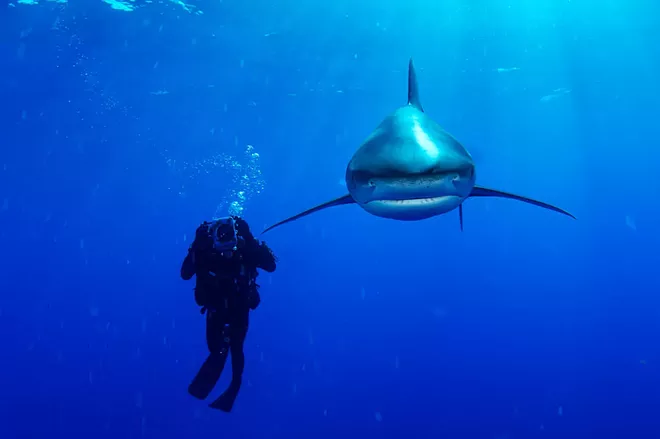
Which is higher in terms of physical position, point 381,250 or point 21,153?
point 21,153

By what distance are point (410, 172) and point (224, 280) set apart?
13.6 ft

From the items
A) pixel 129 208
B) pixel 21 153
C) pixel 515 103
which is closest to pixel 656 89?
pixel 515 103

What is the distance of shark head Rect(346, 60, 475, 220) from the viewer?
2.70 metres

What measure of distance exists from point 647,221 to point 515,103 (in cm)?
7694

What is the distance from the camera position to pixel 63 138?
105ft

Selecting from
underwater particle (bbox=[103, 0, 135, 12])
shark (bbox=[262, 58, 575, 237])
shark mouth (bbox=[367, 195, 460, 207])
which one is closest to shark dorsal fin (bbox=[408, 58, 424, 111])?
shark (bbox=[262, 58, 575, 237])

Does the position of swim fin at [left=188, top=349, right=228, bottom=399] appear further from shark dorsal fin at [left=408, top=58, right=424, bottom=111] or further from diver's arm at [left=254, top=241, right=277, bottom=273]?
shark dorsal fin at [left=408, top=58, right=424, bottom=111]

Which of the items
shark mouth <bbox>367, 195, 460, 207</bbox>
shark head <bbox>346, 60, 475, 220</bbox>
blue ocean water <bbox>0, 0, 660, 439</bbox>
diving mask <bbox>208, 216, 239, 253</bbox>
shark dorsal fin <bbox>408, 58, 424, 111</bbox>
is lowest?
blue ocean water <bbox>0, 0, 660, 439</bbox>

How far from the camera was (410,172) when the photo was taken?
2.67 meters

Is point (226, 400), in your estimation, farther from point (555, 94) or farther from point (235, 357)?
point (555, 94)

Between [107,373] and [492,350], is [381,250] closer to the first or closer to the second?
[492,350]

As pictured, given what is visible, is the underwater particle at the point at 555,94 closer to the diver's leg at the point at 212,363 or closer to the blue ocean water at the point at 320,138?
the blue ocean water at the point at 320,138

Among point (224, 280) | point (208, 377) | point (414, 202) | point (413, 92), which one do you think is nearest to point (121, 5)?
point (224, 280)

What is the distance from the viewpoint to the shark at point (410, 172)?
2703mm
